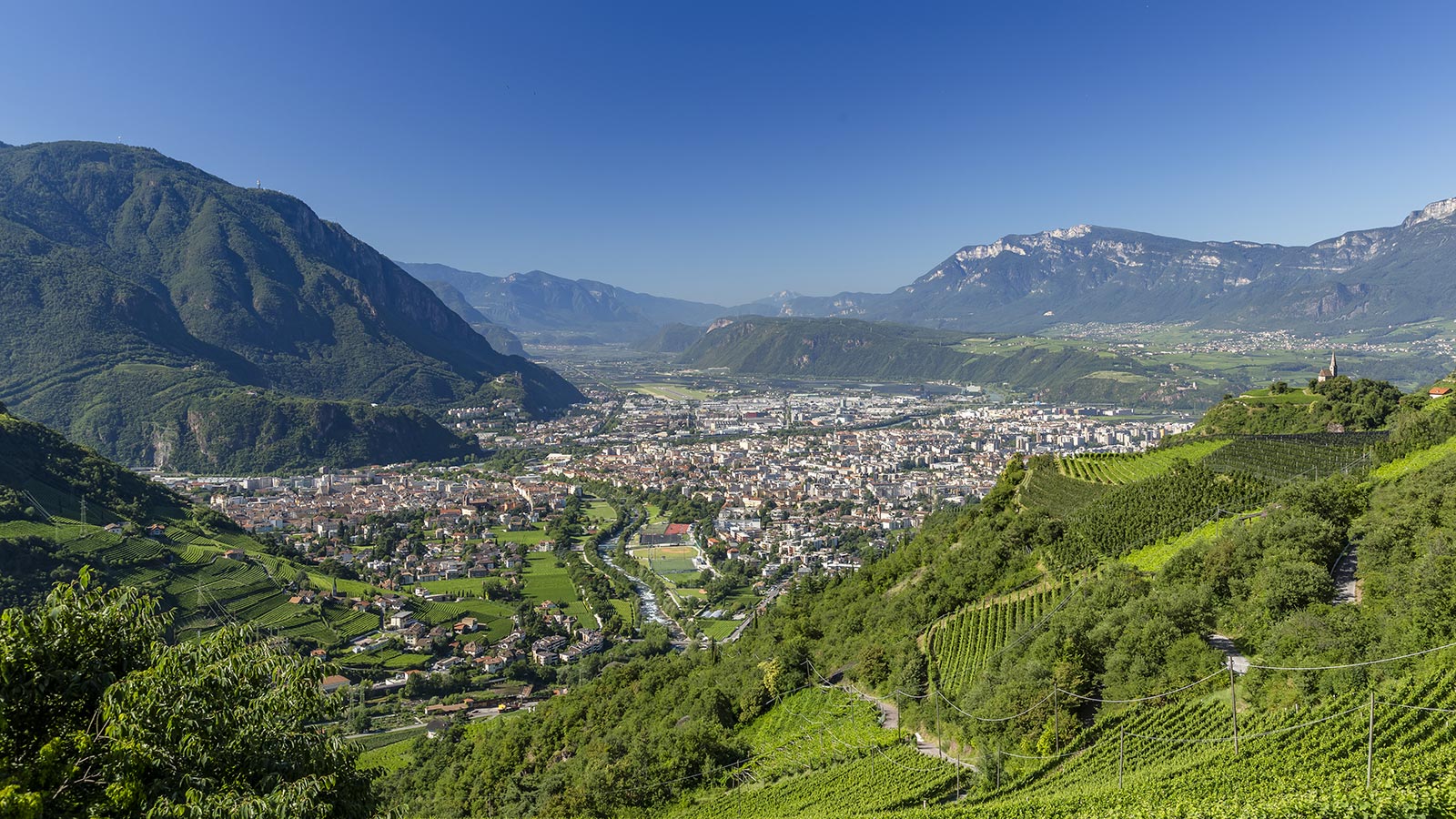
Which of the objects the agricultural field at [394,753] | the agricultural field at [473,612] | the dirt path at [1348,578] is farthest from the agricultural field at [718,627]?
the dirt path at [1348,578]

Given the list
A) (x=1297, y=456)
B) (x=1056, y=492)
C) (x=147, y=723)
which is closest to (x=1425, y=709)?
(x=147, y=723)

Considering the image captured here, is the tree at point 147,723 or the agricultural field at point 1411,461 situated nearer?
the tree at point 147,723

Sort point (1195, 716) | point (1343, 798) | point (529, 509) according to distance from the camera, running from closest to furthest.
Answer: point (1343, 798) → point (1195, 716) → point (529, 509)

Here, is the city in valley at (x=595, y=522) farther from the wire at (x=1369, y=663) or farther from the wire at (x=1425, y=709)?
the wire at (x=1425, y=709)

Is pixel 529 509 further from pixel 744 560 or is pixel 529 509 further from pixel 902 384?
pixel 902 384

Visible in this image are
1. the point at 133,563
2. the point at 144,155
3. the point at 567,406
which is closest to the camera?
the point at 133,563

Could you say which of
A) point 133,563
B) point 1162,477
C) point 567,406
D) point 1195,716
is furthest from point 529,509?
point 567,406
